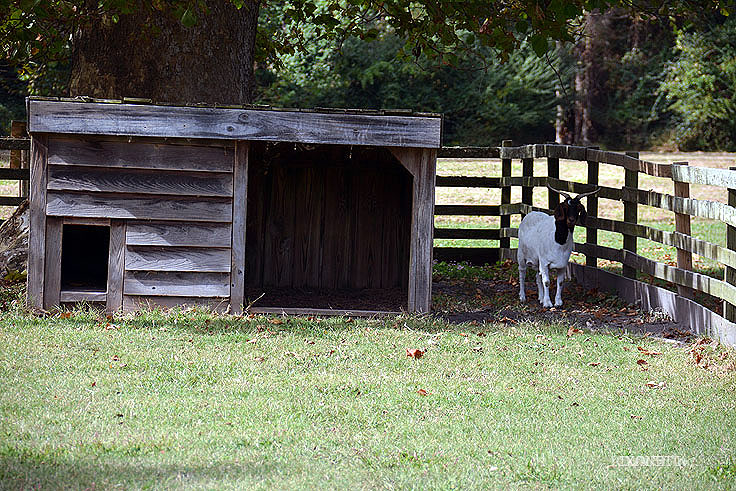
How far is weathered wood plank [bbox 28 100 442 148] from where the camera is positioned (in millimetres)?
9305

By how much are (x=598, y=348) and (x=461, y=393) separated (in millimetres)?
2241

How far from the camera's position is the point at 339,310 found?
9.99m

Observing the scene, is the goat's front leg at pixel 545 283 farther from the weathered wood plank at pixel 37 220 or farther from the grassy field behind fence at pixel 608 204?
the weathered wood plank at pixel 37 220

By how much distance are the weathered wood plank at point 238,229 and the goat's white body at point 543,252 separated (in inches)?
147

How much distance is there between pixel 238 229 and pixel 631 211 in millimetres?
4880

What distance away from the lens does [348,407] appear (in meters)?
6.21

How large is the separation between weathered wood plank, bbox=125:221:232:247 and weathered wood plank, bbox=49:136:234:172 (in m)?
0.60

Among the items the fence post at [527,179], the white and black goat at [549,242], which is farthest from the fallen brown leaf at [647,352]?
the fence post at [527,179]

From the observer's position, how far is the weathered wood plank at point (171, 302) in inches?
380

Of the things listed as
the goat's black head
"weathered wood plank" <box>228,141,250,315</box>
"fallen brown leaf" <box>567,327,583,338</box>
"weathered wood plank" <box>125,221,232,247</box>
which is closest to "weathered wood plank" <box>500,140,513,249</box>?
the goat's black head

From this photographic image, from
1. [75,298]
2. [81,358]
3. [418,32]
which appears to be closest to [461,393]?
[81,358]

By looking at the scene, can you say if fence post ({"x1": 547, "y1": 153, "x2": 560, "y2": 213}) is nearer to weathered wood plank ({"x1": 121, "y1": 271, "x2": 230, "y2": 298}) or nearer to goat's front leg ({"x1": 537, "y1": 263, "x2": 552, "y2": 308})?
goat's front leg ({"x1": 537, "y1": 263, "x2": 552, "y2": 308})

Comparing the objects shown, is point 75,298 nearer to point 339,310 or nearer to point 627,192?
point 339,310

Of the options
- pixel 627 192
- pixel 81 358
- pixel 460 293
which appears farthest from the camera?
pixel 460 293
